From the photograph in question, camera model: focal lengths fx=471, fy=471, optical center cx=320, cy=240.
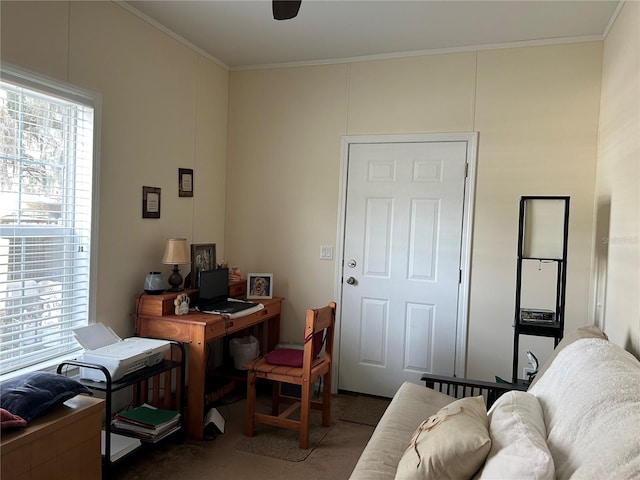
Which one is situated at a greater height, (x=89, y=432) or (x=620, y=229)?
(x=620, y=229)

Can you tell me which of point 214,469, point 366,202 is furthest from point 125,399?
point 366,202

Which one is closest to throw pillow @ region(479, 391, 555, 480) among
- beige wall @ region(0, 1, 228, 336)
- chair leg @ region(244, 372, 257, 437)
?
chair leg @ region(244, 372, 257, 437)

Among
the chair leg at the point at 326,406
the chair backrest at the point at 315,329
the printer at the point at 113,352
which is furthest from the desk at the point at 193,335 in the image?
the chair leg at the point at 326,406

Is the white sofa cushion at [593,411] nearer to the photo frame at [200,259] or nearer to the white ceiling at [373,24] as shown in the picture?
the white ceiling at [373,24]

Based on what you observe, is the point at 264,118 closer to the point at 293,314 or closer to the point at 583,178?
the point at 293,314

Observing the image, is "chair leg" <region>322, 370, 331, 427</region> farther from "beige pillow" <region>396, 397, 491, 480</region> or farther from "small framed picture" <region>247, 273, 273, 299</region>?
"beige pillow" <region>396, 397, 491, 480</region>

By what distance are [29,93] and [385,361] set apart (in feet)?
9.58

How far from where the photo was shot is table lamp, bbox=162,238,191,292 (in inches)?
123

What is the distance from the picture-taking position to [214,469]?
257cm

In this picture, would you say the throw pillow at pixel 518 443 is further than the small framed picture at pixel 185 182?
No

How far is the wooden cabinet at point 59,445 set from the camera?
5.74ft

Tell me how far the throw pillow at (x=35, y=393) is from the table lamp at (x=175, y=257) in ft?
3.71

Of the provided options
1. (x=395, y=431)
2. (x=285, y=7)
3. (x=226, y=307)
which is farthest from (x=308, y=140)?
(x=395, y=431)

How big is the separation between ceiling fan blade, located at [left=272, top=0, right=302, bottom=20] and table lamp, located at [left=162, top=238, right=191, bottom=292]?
5.87ft
